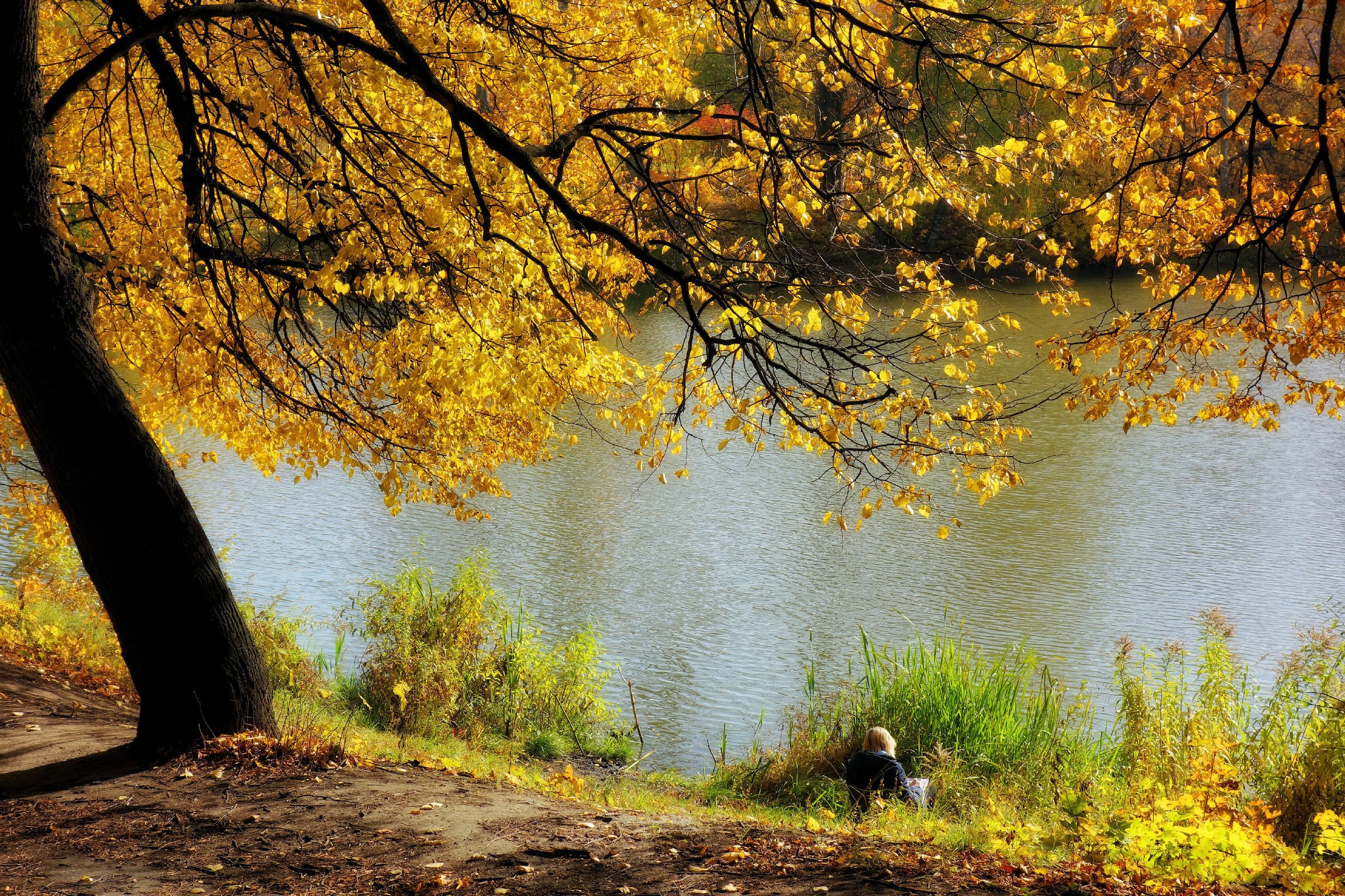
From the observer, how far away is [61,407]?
459 cm

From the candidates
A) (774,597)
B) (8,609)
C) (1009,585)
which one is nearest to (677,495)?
(774,597)

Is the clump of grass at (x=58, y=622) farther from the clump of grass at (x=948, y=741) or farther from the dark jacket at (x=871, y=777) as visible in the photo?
the dark jacket at (x=871, y=777)

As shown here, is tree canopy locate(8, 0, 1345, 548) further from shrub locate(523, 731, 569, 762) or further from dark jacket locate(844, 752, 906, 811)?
shrub locate(523, 731, 569, 762)

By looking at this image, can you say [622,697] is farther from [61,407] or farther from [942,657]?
[61,407]

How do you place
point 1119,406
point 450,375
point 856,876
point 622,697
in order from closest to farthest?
point 856,876
point 450,375
point 622,697
point 1119,406

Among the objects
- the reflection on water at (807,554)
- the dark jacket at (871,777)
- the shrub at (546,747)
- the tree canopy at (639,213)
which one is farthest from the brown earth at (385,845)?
the reflection on water at (807,554)

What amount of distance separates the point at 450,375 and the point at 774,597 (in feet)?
21.9

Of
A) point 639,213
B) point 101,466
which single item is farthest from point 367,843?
point 639,213

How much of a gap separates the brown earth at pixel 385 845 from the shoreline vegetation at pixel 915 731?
39 cm

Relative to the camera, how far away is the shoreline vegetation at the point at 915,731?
4137 millimetres

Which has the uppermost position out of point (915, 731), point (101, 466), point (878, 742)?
point (101, 466)

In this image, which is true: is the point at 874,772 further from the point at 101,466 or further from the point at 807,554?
the point at 807,554

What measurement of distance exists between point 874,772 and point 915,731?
120cm

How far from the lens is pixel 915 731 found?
7656mm
